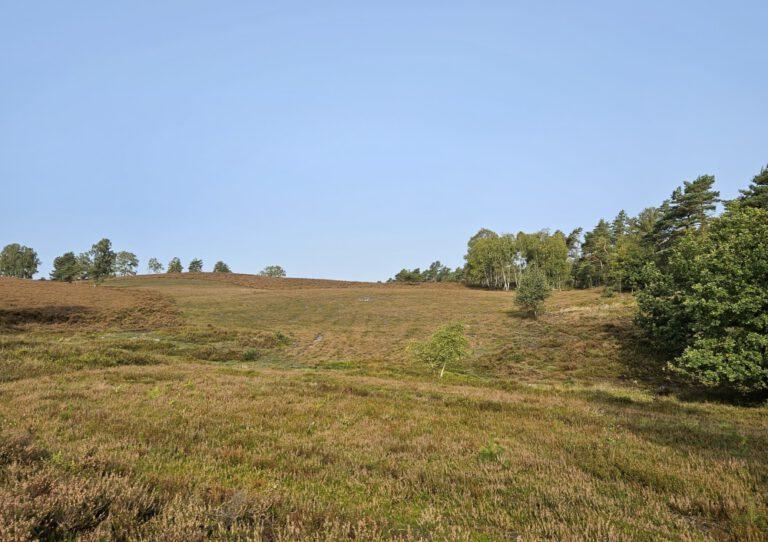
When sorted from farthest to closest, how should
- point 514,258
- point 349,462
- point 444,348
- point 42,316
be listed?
point 514,258 → point 42,316 → point 444,348 → point 349,462

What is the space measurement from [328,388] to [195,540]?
43.3ft

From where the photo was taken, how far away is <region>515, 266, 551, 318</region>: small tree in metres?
57.1

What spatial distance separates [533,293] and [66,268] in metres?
111

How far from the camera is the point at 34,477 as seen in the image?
4.84 metres

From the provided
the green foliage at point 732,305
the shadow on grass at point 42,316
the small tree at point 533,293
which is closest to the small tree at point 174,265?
the shadow on grass at point 42,316

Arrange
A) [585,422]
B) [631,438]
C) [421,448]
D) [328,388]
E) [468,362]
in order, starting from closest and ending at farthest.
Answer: [421,448] → [631,438] → [585,422] → [328,388] → [468,362]

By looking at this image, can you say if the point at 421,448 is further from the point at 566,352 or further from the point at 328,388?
the point at 566,352

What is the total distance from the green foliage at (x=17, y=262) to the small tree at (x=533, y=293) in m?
154

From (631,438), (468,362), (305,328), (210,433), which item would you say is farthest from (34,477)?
(305,328)

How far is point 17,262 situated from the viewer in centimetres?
12262

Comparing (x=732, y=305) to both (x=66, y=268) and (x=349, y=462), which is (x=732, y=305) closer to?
(x=349, y=462)

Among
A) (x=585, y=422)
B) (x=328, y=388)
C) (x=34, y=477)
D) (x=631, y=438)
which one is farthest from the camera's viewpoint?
(x=328, y=388)

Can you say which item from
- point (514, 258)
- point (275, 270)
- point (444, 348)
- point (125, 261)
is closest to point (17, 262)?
point (125, 261)

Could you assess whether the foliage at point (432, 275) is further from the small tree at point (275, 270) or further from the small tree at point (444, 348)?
the small tree at point (444, 348)
